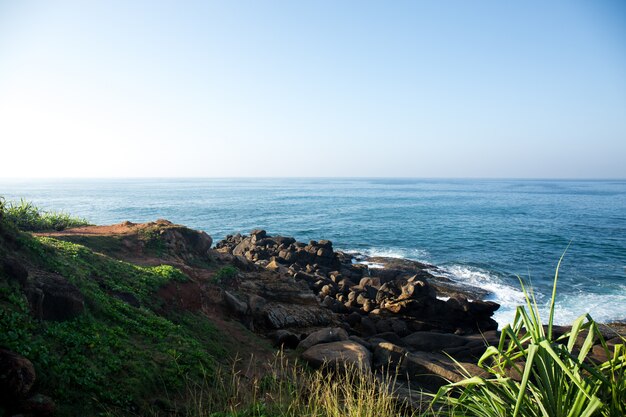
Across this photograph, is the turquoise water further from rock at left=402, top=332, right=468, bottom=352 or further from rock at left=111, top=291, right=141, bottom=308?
rock at left=111, top=291, right=141, bottom=308

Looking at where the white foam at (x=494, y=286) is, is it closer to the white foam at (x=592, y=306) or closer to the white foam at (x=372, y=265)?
the white foam at (x=592, y=306)

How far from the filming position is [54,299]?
7.79 meters

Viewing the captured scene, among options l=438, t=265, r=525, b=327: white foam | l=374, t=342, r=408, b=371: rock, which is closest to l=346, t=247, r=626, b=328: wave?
l=438, t=265, r=525, b=327: white foam

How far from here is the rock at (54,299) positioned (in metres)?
7.36

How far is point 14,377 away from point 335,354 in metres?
7.51

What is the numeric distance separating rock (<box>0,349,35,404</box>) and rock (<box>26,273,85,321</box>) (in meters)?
2.15

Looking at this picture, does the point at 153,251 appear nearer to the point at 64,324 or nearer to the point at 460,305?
the point at 64,324

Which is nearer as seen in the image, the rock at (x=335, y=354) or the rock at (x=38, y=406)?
the rock at (x=38, y=406)

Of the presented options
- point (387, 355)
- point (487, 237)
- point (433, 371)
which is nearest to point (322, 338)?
point (387, 355)

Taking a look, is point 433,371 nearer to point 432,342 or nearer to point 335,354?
point 335,354

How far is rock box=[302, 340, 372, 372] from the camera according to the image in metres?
10.0

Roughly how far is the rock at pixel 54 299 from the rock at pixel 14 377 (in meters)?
2.15

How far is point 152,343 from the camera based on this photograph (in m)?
8.75

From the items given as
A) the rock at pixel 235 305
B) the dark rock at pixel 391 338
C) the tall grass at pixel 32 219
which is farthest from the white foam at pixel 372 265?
the tall grass at pixel 32 219
